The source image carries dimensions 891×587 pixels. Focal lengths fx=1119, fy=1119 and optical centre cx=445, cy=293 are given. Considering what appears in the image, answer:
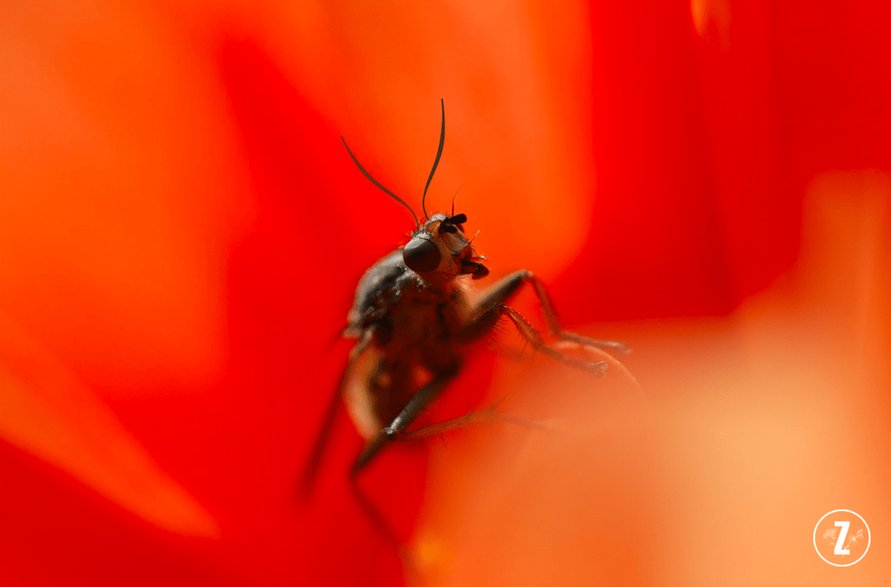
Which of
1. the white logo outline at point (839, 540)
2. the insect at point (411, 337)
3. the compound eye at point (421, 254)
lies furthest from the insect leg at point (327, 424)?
the white logo outline at point (839, 540)

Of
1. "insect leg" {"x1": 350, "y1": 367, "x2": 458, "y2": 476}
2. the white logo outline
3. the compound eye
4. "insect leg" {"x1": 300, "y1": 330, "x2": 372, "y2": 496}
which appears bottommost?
the white logo outline

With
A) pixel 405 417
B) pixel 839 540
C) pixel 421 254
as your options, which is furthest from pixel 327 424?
pixel 839 540

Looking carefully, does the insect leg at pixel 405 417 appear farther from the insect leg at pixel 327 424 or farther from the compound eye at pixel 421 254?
the compound eye at pixel 421 254

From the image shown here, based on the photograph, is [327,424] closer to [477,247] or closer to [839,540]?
[477,247]

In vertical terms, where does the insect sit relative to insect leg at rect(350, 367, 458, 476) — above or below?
above

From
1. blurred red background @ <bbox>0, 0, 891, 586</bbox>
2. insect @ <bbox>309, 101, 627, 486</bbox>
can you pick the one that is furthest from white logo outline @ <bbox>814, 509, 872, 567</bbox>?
insect @ <bbox>309, 101, 627, 486</bbox>

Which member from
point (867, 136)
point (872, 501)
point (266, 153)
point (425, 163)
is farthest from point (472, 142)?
point (872, 501)

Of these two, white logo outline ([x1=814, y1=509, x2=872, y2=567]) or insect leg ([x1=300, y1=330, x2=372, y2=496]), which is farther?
insect leg ([x1=300, y1=330, x2=372, y2=496])

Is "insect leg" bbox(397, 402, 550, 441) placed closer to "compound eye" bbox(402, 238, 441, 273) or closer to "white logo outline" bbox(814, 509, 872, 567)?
"compound eye" bbox(402, 238, 441, 273)

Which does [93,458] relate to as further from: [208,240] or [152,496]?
[208,240]
